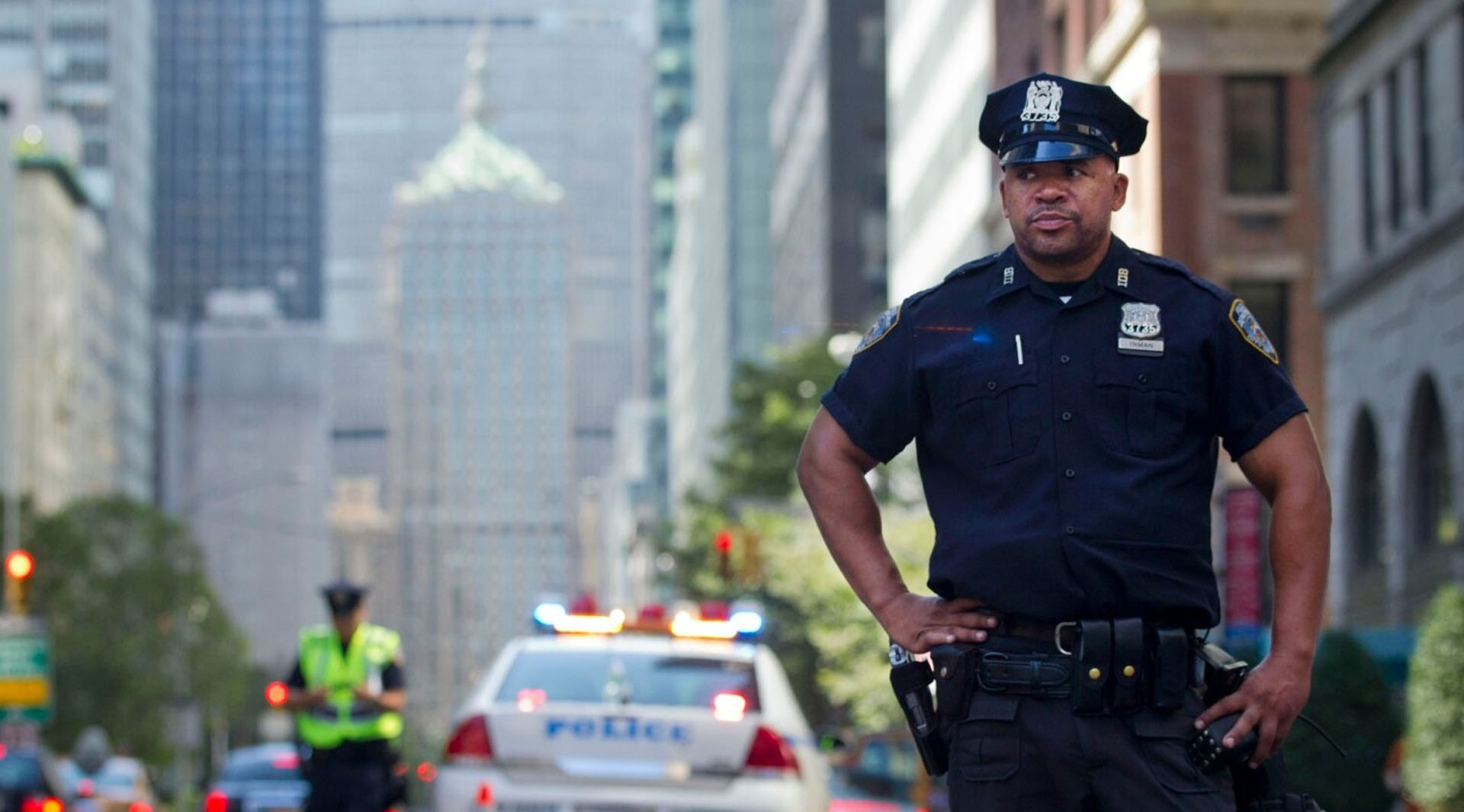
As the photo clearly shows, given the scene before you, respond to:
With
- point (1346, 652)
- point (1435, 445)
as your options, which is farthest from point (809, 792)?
point (1435, 445)

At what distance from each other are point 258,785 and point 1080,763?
16.7 m

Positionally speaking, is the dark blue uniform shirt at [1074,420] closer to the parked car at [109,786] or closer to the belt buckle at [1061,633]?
the belt buckle at [1061,633]

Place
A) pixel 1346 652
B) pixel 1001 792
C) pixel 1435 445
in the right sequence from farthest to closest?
pixel 1435 445 < pixel 1346 652 < pixel 1001 792

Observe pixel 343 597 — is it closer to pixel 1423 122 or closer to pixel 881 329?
pixel 881 329

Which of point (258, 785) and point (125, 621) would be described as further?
point (125, 621)

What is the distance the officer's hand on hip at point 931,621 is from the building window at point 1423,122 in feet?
87.3

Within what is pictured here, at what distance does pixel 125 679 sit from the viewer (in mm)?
74062

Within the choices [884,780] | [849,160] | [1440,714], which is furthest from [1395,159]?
[849,160]

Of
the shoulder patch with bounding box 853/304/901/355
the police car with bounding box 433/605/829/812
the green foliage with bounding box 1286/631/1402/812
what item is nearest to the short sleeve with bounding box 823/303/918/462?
the shoulder patch with bounding box 853/304/901/355

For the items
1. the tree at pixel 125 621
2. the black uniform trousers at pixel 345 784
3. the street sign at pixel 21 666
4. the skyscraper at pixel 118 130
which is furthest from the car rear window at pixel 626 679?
the skyscraper at pixel 118 130

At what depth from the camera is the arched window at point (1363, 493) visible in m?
34.6

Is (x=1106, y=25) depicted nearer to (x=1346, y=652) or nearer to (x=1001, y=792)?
(x=1346, y=652)

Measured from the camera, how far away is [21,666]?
37.9 meters

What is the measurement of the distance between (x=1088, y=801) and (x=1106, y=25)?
37473 millimetres
